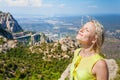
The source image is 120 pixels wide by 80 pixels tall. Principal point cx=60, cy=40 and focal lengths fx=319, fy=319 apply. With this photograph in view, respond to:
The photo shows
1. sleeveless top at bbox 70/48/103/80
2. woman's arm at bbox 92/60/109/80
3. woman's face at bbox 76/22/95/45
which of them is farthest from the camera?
woman's face at bbox 76/22/95/45

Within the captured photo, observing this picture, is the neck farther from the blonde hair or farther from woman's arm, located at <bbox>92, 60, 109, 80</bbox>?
woman's arm, located at <bbox>92, 60, 109, 80</bbox>

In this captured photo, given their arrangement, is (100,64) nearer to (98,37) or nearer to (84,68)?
(84,68)

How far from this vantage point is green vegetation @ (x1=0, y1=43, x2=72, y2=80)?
67.2m

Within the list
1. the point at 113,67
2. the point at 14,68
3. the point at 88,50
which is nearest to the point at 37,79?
the point at 14,68

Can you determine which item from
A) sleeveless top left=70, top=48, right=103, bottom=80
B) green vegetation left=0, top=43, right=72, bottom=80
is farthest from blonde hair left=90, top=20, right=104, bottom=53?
green vegetation left=0, top=43, right=72, bottom=80

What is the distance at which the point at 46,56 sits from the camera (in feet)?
342

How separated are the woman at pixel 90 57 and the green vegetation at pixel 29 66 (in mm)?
52309

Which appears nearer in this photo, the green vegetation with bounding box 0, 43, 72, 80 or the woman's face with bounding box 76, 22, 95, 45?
the woman's face with bounding box 76, 22, 95, 45

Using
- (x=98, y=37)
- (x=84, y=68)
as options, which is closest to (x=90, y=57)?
(x=84, y=68)

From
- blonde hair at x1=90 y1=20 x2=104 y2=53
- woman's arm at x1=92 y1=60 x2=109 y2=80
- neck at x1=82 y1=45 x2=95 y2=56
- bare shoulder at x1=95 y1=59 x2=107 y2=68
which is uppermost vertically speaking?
blonde hair at x1=90 y1=20 x2=104 y2=53

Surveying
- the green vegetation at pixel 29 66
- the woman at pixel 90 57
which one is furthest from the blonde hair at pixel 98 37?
the green vegetation at pixel 29 66

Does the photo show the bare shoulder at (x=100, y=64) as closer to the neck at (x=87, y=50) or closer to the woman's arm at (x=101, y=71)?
the woman's arm at (x=101, y=71)

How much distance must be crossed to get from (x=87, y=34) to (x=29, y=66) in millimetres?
84098

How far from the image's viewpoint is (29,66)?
88.1m
